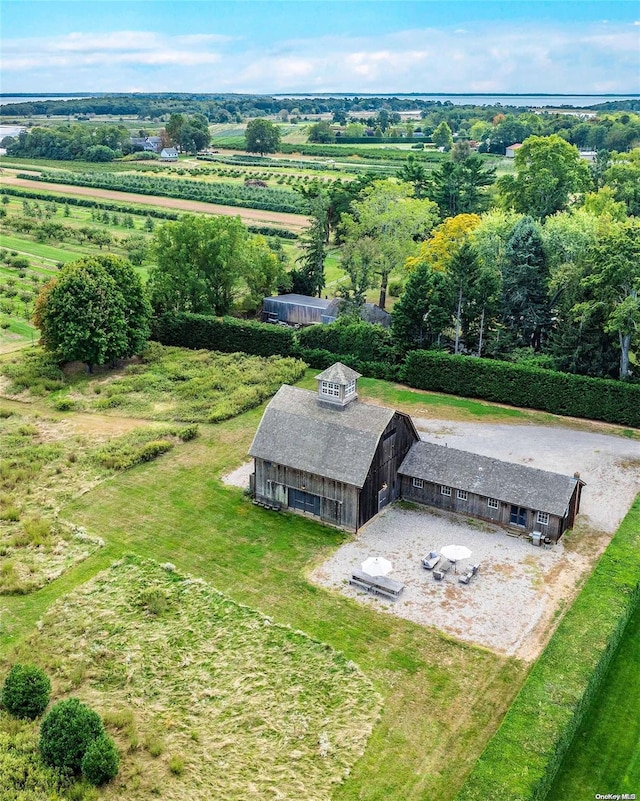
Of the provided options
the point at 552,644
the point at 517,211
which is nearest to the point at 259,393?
the point at 552,644

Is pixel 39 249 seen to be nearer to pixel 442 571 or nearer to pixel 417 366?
pixel 417 366

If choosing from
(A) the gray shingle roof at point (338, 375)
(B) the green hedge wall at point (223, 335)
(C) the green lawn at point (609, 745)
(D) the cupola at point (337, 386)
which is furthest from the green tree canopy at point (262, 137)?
(C) the green lawn at point (609, 745)

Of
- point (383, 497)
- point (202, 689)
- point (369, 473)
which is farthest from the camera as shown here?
point (383, 497)

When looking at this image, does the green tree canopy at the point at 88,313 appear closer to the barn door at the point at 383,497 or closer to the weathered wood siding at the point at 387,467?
the weathered wood siding at the point at 387,467

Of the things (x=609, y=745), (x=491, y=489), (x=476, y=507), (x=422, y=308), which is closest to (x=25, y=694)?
(x=609, y=745)

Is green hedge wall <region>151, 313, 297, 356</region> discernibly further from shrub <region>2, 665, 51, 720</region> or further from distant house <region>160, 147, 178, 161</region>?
distant house <region>160, 147, 178, 161</region>
